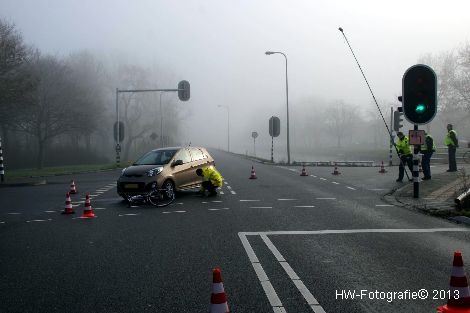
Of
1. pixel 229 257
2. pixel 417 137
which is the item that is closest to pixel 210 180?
pixel 417 137

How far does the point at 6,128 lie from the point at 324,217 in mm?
35880

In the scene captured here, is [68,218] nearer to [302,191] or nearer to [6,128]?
[302,191]

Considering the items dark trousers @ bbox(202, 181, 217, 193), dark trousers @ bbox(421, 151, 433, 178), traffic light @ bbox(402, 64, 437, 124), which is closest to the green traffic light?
traffic light @ bbox(402, 64, 437, 124)

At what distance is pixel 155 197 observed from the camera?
40.7 ft

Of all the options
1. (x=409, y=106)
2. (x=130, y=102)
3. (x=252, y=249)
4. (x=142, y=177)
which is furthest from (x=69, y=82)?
(x=252, y=249)

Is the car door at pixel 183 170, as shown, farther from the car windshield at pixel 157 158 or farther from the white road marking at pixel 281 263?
the white road marking at pixel 281 263

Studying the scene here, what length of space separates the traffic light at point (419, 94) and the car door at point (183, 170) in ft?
21.7

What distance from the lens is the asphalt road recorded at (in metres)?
4.72

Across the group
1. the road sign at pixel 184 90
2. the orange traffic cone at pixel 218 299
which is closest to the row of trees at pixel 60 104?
the road sign at pixel 184 90

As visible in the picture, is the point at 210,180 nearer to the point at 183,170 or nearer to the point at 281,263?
the point at 183,170

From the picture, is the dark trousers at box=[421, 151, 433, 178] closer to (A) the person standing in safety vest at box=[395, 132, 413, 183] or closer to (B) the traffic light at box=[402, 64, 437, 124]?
(A) the person standing in safety vest at box=[395, 132, 413, 183]

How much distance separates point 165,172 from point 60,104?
102 feet

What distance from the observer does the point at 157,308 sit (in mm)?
4492

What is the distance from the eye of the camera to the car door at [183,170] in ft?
44.8
